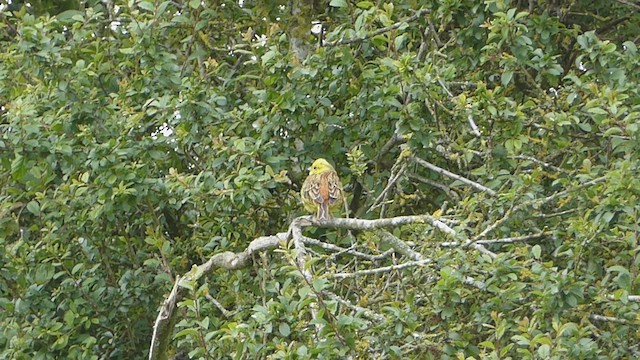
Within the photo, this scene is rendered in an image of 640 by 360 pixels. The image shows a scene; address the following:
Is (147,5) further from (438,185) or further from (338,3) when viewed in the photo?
(438,185)

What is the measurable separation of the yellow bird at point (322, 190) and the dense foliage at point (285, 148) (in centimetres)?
18

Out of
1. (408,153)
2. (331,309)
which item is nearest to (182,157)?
(408,153)

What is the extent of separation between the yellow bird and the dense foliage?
181 mm

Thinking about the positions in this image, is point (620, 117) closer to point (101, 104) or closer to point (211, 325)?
point (211, 325)

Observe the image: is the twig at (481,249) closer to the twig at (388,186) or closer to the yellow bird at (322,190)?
the twig at (388,186)

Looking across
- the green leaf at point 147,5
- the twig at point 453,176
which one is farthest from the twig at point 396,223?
the green leaf at point 147,5

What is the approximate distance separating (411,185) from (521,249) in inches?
80.6

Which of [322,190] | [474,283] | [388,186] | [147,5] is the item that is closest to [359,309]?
[474,283]

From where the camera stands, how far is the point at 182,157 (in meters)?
8.97

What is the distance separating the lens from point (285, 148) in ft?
27.9

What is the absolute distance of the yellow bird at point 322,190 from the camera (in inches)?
301

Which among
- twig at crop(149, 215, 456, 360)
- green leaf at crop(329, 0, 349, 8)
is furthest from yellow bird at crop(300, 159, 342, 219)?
green leaf at crop(329, 0, 349, 8)

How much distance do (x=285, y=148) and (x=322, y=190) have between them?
868 mm

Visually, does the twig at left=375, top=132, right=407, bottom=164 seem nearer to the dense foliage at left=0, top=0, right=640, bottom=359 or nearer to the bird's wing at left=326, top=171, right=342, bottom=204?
the dense foliage at left=0, top=0, right=640, bottom=359
